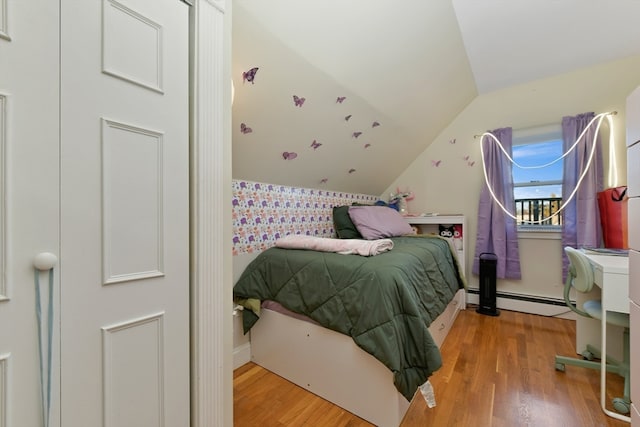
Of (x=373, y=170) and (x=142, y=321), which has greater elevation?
(x=373, y=170)

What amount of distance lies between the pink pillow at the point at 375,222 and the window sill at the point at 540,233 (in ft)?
3.95

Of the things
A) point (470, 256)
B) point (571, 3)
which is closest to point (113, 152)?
point (571, 3)

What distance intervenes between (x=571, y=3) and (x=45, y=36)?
106 inches

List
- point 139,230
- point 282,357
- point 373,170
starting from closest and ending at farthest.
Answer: point 139,230 → point 282,357 → point 373,170

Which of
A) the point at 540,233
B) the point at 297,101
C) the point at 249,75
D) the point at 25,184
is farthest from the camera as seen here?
the point at 540,233

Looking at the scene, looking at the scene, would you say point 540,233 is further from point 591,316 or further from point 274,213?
point 274,213

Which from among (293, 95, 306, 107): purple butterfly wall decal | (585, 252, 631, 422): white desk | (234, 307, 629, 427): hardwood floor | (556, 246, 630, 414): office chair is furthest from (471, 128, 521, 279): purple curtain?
(293, 95, 306, 107): purple butterfly wall decal

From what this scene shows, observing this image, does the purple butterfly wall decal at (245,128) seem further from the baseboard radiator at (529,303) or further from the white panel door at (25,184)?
the baseboard radiator at (529,303)

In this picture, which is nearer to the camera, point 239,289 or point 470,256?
point 239,289

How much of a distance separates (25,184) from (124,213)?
0.16 metres

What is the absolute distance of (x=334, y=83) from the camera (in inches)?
67.8

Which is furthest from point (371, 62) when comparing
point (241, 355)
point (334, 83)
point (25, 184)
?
point (241, 355)

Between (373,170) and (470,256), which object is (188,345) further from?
(470,256)

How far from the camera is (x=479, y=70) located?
2.49 metres
